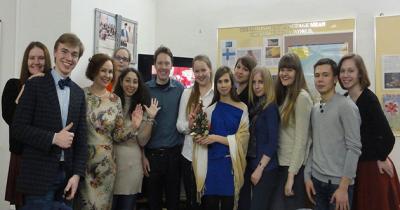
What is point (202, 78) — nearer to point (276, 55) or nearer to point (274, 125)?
point (274, 125)

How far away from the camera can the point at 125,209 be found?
8.62 feet

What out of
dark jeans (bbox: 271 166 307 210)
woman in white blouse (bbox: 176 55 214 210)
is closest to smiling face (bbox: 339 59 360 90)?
dark jeans (bbox: 271 166 307 210)

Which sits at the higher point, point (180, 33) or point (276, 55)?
point (180, 33)

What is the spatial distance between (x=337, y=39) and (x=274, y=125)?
1.96m

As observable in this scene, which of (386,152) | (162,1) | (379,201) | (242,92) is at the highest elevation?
(162,1)

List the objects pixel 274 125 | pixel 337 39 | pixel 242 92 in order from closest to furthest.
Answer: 1. pixel 274 125
2. pixel 242 92
3. pixel 337 39

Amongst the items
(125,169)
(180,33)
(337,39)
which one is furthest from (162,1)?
(125,169)

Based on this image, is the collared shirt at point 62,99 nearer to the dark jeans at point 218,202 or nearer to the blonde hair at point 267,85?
the dark jeans at point 218,202

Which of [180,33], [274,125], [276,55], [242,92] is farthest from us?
[180,33]

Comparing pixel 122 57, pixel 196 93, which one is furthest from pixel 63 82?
pixel 122 57

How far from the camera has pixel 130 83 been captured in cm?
273

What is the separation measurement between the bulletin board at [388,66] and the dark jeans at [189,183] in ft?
7.30

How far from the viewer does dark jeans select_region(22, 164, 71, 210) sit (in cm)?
198

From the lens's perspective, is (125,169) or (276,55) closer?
(125,169)
